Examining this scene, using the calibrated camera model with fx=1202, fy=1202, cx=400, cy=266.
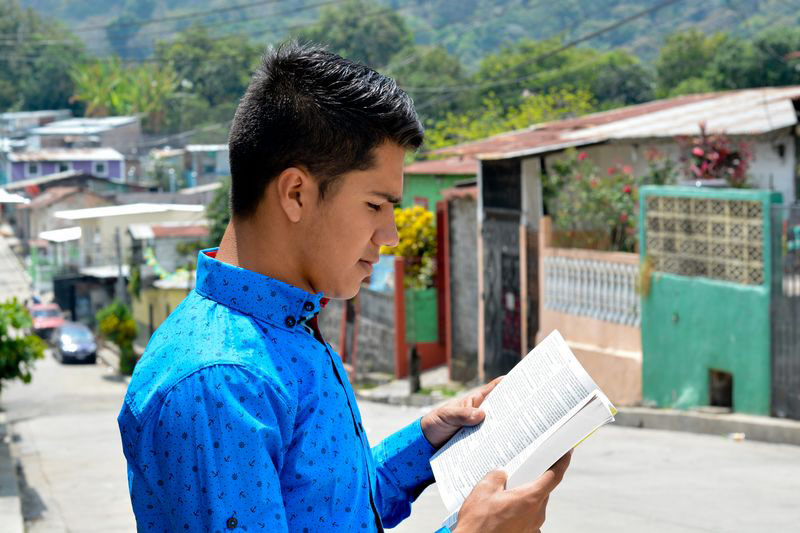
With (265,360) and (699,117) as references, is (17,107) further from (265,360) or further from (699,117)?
(265,360)

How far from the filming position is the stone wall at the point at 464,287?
17.0 m

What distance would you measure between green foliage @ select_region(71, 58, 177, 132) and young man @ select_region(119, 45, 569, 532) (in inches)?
2612

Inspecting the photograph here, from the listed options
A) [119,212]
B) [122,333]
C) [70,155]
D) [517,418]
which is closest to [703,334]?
[517,418]

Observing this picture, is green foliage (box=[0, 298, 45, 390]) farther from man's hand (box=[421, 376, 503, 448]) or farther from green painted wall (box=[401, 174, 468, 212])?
green painted wall (box=[401, 174, 468, 212])

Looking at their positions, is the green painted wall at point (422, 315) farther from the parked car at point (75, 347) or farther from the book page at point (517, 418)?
the parked car at point (75, 347)

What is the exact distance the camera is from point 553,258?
13.9 m

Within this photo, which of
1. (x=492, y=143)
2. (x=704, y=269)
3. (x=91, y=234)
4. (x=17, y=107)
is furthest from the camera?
(x=17, y=107)

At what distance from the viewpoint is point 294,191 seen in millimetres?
1777

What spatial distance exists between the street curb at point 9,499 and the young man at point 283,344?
194 inches

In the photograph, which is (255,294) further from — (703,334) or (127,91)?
(127,91)

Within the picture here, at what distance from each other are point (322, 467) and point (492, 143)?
14798 millimetres

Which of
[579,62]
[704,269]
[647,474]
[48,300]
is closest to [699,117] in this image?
[704,269]

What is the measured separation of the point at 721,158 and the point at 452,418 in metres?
9.78

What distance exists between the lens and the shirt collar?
1782 millimetres
